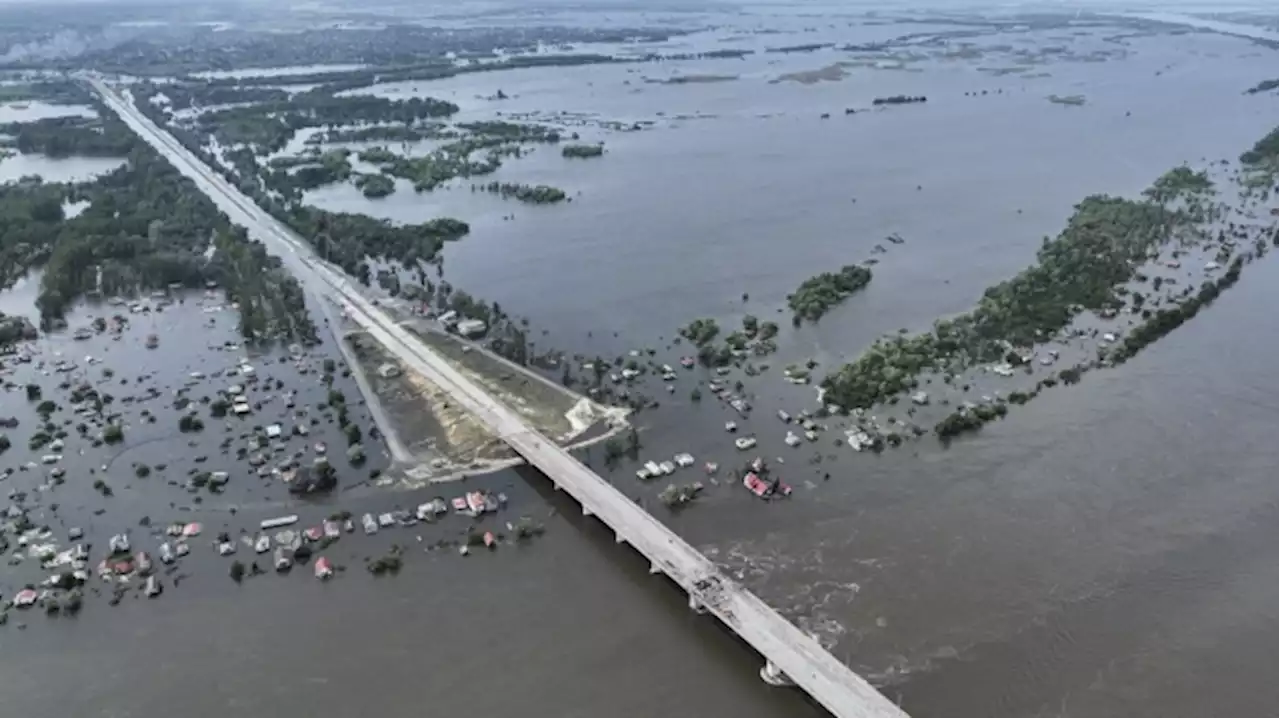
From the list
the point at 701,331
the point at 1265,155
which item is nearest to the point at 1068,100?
the point at 1265,155

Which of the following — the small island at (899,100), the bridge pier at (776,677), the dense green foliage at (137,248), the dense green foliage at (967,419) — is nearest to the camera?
the bridge pier at (776,677)

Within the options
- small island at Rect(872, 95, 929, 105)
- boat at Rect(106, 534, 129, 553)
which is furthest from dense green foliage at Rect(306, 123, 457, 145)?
boat at Rect(106, 534, 129, 553)

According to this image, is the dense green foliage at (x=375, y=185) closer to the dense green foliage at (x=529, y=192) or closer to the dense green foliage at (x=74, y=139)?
the dense green foliage at (x=529, y=192)

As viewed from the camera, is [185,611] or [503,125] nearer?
[185,611]

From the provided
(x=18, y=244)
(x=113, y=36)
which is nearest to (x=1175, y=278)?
(x=18, y=244)

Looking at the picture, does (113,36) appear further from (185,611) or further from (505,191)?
(185,611)

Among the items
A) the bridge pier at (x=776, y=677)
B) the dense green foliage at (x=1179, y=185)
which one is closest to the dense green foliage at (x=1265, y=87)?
the dense green foliage at (x=1179, y=185)

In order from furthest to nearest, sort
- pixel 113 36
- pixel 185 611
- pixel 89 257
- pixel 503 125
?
pixel 113 36 < pixel 503 125 < pixel 89 257 < pixel 185 611
